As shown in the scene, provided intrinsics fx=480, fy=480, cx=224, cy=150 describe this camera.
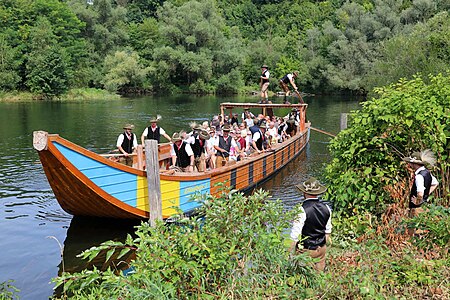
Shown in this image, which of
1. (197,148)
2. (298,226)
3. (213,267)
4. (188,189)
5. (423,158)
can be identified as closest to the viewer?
(213,267)

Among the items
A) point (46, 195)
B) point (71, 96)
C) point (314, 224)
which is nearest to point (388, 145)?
point (314, 224)

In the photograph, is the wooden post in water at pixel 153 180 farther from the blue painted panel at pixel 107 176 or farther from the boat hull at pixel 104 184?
the blue painted panel at pixel 107 176

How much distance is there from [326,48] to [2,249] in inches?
2144

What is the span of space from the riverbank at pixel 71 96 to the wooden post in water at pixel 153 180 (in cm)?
4177

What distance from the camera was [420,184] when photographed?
6570mm

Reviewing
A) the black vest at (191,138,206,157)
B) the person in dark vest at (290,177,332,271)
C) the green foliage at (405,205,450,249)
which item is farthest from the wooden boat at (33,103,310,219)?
the green foliage at (405,205,450,249)

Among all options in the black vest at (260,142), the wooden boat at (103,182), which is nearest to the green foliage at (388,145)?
the wooden boat at (103,182)

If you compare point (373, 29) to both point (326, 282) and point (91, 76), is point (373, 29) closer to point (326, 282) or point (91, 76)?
point (91, 76)

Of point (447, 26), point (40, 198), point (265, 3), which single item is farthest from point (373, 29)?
point (265, 3)

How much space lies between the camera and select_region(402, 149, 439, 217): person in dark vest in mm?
6582

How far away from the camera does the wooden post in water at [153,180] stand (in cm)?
895

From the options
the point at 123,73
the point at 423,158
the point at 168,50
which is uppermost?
the point at 168,50

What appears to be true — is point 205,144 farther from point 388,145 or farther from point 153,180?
point 388,145

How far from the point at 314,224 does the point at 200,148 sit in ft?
19.4
